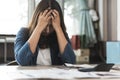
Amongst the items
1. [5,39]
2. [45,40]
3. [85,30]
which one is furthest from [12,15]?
[45,40]

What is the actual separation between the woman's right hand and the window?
3606mm

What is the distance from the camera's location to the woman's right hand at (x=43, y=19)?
160 centimetres

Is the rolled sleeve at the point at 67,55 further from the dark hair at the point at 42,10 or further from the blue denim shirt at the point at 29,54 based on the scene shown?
the dark hair at the point at 42,10

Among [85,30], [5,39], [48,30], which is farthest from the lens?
[85,30]

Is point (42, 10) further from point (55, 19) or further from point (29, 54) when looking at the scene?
point (29, 54)

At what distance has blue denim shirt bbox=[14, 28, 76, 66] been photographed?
1600 millimetres

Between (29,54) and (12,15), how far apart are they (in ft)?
12.3

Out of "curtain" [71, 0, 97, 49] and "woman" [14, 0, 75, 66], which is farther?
"curtain" [71, 0, 97, 49]

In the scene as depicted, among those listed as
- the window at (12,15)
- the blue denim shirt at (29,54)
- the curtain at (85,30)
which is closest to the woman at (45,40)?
the blue denim shirt at (29,54)

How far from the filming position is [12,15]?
17.2 feet

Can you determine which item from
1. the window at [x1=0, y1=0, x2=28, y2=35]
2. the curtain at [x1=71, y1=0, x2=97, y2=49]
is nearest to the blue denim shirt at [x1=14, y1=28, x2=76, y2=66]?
the curtain at [x1=71, y1=0, x2=97, y2=49]

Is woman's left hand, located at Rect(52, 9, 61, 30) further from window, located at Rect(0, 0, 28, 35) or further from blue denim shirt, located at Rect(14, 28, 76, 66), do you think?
window, located at Rect(0, 0, 28, 35)

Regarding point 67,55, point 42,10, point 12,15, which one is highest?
point 12,15

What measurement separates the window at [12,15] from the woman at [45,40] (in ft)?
11.5
